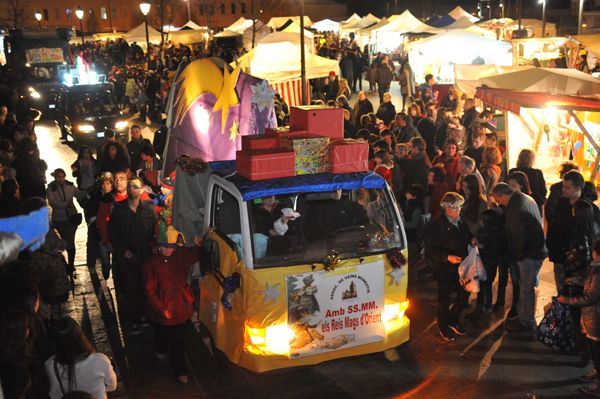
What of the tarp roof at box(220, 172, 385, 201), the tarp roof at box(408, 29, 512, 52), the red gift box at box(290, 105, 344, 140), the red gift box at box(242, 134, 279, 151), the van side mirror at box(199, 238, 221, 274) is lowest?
the van side mirror at box(199, 238, 221, 274)

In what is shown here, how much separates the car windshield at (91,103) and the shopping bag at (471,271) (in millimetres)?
15367

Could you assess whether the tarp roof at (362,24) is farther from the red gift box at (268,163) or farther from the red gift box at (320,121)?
the red gift box at (268,163)

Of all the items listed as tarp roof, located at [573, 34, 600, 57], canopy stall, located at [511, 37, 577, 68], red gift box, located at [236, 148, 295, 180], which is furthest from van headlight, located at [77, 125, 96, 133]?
red gift box, located at [236, 148, 295, 180]

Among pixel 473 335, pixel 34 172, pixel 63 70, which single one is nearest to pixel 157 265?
pixel 473 335

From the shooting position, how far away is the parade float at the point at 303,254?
604cm

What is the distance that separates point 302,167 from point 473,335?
117 inches

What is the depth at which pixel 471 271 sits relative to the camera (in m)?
7.24

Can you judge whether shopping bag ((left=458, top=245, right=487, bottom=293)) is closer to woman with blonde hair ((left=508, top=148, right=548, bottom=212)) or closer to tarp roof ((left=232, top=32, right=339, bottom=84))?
woman with blonde hair ((left=508, top=148, right=548, bottom=212))

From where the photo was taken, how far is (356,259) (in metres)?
6.20

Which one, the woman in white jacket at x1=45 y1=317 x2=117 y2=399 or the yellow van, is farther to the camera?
the yellow van

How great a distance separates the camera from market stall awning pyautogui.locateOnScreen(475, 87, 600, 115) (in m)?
9.69

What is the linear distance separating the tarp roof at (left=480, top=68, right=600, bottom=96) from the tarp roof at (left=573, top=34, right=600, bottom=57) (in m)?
4.59

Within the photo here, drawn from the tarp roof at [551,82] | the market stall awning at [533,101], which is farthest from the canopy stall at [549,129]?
the tarp roof at [551,82]

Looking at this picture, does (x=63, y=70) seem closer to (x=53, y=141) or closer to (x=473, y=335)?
(x=53, y=141)
